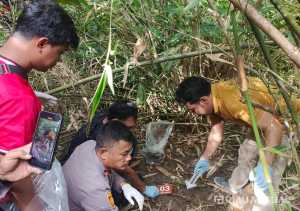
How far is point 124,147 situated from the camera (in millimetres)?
2480

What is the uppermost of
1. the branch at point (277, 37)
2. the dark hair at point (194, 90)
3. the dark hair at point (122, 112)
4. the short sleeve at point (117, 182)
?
the dark hair at point (194, 90)

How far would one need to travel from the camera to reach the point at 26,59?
62.7 inches

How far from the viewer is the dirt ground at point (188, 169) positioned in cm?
296

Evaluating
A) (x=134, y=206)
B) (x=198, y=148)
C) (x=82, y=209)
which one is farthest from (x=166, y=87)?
(x=82, y=209)

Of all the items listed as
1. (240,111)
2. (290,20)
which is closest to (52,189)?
(240,111)

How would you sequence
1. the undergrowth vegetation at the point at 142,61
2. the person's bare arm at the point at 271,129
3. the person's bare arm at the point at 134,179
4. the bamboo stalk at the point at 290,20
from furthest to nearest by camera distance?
the person's bare arm at the point at 134,179 < the undergrowth vegetation at the point at 142,61 < the person's bare arm at the point at 271,129 < the bamboo stalk at the point at 290,20

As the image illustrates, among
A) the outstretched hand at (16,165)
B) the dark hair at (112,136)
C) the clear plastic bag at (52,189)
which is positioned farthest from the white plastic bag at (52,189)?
the outstretched hand at (16,165)

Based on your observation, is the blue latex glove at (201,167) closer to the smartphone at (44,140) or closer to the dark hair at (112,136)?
the dark hair at (112,136)

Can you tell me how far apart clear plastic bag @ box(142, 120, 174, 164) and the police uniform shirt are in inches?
34.9

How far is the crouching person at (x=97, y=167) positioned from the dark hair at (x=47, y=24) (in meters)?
0.90

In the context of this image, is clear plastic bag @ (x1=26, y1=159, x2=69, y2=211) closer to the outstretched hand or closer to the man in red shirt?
the man in red shirt

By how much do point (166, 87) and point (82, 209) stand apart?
4.20 ft

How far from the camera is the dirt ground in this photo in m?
2.96

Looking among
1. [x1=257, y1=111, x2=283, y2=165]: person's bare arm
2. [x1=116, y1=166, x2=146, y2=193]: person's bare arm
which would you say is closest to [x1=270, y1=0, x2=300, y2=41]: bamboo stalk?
[x1=257, y1=111, x2=283, y2=165]: person's bare arm
